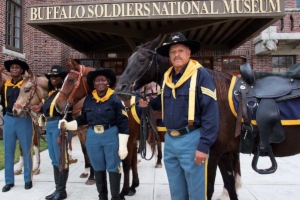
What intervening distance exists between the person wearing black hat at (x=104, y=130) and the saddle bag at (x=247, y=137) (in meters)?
1.35

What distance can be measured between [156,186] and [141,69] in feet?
8.31

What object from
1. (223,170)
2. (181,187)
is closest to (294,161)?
(223,170)

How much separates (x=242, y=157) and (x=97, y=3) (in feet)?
18.5

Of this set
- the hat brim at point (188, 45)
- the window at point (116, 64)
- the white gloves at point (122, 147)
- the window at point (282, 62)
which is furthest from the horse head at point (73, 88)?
the window at point (282, 62)

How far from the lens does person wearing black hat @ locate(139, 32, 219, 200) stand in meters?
2.34

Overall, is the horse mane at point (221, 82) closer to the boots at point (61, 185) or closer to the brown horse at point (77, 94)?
the brown horse at point (77, 94)

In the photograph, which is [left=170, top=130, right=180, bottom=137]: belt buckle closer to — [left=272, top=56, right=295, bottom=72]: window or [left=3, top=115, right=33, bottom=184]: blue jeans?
[left=3, top=115, right=33, bottom=184]: blue jeans

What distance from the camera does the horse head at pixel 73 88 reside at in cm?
372

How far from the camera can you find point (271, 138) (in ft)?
9.26

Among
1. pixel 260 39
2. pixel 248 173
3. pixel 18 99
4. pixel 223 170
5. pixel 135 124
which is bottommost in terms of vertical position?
pixel 248 173

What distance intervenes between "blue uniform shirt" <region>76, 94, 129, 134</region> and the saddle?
1409 mm

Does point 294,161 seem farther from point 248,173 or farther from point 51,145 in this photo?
point 51,145

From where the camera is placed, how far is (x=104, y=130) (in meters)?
3.38

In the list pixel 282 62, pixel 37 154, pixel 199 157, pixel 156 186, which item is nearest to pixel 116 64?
pixel 37 154
